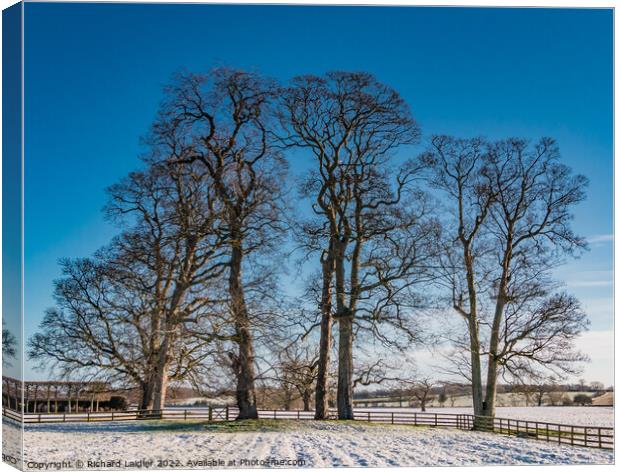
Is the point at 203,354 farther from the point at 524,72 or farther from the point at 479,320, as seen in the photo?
the point at 524,72

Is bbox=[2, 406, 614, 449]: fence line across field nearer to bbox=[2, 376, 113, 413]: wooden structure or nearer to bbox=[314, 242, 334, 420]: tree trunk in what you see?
bbox=[2, 376, 113, 413]: wooden structure

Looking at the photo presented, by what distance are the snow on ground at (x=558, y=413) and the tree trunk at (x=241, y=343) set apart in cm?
184

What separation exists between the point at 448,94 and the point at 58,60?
17.3ft

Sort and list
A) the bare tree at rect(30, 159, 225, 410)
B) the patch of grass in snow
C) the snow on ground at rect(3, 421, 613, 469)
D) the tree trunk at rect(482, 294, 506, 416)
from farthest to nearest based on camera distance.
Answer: the tree trunk at rect(482, 294, 506, 416) → the bare tree at rect(30, 159, 225, 410) → the patch of grass in snow → the snow on ground at rect(3, 421, 613, 469)

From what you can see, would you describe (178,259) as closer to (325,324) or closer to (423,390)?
(325,324)

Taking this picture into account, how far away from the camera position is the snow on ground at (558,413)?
436 inches

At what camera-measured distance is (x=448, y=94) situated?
445 inches

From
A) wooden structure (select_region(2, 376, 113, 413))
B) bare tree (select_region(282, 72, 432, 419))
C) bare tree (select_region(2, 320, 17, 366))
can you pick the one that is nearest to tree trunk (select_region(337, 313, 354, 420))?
bare tree (select_region(282, 72, 432, 419))

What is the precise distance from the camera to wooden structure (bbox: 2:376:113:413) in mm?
10070

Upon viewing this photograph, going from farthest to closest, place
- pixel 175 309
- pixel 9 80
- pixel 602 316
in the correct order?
pixel 175 309 < pixel 602 316 < pixel 9 80

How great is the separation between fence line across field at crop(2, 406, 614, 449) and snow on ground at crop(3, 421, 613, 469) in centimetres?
27

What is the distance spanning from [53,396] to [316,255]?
4.32 metres

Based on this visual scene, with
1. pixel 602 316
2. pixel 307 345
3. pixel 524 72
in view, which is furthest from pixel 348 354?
pixel 524 72

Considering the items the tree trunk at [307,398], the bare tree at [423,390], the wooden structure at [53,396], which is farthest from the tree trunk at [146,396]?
the bare tree at [423,390]
